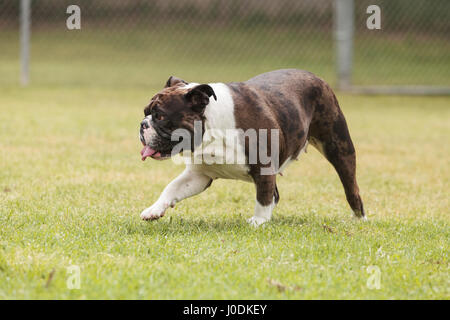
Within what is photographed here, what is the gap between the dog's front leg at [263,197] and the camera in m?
4.71

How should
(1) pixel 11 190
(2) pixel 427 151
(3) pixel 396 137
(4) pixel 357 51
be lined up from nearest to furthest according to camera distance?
(1) pixel 11 190
(2) pixel 427 151
(3) pixel 396 137
(4) pixel 357 51

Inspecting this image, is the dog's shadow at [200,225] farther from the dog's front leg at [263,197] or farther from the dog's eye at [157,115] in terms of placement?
the dog's eye at [157,115]

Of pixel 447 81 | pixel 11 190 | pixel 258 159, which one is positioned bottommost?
pixel 447 81

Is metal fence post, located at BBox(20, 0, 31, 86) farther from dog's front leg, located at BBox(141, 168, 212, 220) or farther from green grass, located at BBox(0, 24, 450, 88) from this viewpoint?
dog's front leg, located at BBox(141, 168, 212, 220)

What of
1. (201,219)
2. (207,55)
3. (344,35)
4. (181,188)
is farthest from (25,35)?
(181,188)

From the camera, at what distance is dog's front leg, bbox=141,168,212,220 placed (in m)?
4.72

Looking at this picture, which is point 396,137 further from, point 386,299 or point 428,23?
point 428,23

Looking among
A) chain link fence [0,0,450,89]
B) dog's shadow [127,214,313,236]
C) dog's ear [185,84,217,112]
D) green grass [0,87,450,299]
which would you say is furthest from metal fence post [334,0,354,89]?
dog's ear [185,84,217,112]

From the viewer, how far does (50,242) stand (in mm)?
4215

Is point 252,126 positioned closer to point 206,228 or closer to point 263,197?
point 263,197

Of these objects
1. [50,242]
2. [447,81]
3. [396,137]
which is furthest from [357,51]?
[50,242]

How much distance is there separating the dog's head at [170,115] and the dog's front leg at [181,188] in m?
0.38
